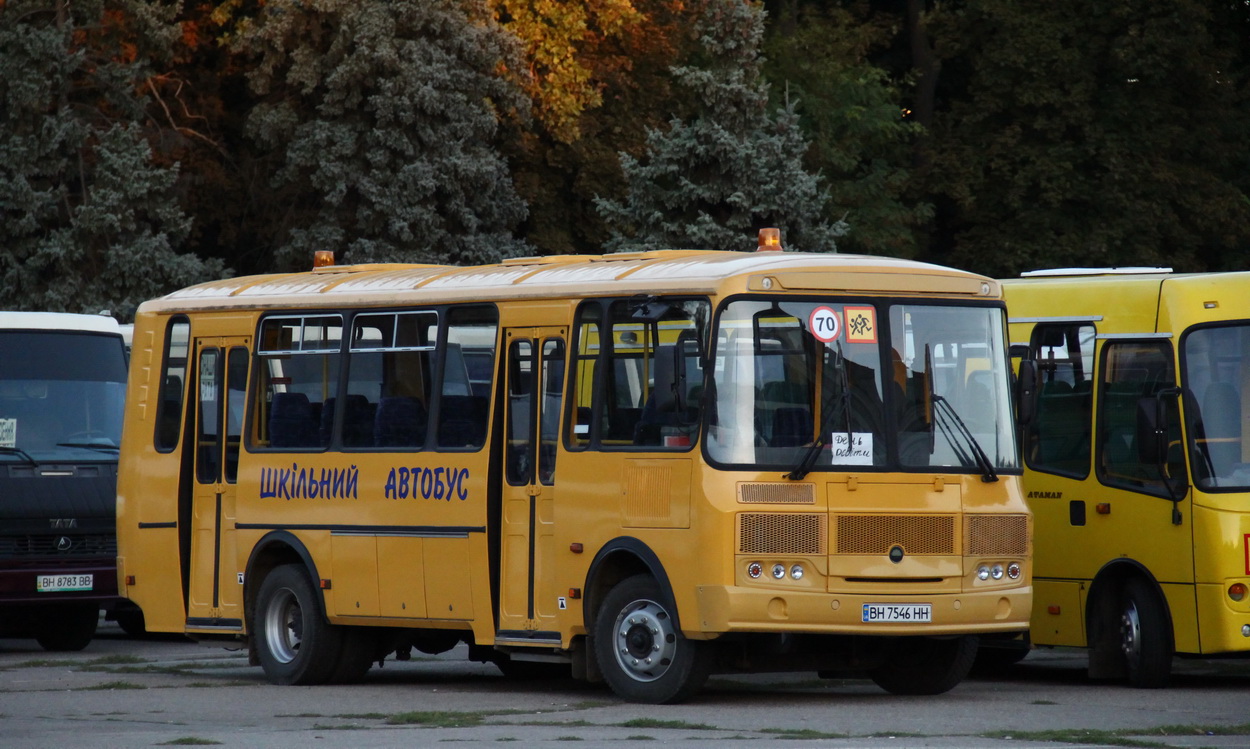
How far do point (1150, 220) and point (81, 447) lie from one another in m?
26.6

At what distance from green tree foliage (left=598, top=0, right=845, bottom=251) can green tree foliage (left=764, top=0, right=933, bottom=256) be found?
7035mm

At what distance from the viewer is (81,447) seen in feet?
61.6

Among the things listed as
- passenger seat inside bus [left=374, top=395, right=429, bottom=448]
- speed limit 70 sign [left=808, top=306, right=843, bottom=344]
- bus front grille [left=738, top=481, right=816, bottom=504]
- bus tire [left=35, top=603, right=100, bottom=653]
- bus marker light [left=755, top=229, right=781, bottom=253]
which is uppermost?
bus marker light [left=755, top=229, right=781, bottom=253]

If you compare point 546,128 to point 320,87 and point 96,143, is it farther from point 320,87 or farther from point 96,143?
point 96,143

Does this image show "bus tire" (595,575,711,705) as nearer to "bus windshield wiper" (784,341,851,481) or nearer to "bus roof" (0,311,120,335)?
"bus windshield wiper" (784,341,851,481)

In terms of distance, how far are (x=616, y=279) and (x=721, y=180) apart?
2182 centimetres

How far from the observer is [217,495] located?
51.6 feet

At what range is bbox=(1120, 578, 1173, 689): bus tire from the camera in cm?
1439

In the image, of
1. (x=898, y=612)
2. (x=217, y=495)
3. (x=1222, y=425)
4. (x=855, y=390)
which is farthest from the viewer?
(x=217, y=495)

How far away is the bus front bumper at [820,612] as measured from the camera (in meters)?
12.3

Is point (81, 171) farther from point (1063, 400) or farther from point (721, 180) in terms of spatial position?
point (1063, 400)

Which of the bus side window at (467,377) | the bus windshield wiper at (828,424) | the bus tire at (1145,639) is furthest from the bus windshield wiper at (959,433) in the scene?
the bus side window at (467,377)

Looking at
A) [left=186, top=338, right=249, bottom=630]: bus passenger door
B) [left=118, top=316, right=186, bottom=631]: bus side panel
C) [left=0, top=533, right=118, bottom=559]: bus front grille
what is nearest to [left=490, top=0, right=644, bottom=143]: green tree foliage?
[left=0, top=533, right=118, bottom=559]: bus front grille

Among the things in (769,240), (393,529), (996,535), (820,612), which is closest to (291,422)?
(393,529)
